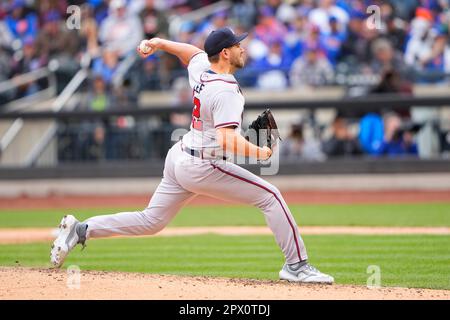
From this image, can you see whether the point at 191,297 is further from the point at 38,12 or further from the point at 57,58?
the point at 38,12

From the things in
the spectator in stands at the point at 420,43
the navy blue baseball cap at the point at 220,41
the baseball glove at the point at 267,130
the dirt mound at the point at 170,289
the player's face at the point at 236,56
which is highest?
the spectator in stands at the point at 420,43

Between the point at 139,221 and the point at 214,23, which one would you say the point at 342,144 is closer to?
the point at 214,23

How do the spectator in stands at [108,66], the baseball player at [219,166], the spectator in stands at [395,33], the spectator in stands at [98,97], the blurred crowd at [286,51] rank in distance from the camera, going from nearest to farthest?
1. the baseball player at [219,166]
2. the blurred crowd at [286,51]
3. the spectator in stands at [395,33]
4. the spectator in stands at [98,97]
5. the spectator in stands at [108,66]

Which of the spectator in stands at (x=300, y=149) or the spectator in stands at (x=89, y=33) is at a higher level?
the spectator in stands at (x=89, y=33)

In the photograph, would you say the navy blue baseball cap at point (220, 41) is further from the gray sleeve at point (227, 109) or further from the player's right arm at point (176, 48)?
the player's right arm at point (176, 48)

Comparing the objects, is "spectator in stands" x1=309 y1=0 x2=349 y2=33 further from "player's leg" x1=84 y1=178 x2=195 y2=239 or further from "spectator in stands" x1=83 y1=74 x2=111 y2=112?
"player's leg" x1=84 y1=178 x2=195 y2=239

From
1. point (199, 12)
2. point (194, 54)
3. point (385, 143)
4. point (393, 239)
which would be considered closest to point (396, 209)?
point (385, 143)

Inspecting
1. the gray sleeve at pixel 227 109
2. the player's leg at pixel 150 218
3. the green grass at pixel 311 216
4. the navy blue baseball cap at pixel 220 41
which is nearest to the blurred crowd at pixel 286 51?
the green grass at pixel 311 216

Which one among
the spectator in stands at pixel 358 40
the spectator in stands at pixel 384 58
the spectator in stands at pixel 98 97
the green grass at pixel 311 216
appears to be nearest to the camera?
the green grass at pixel 311 216

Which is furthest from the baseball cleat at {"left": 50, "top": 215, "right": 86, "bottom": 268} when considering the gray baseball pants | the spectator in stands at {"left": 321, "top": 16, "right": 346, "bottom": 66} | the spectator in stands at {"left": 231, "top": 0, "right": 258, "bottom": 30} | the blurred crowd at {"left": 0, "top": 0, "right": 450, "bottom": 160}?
the spectator in stands at {"left": 231, "top": 0, "right": 258, "bottom": 30}
